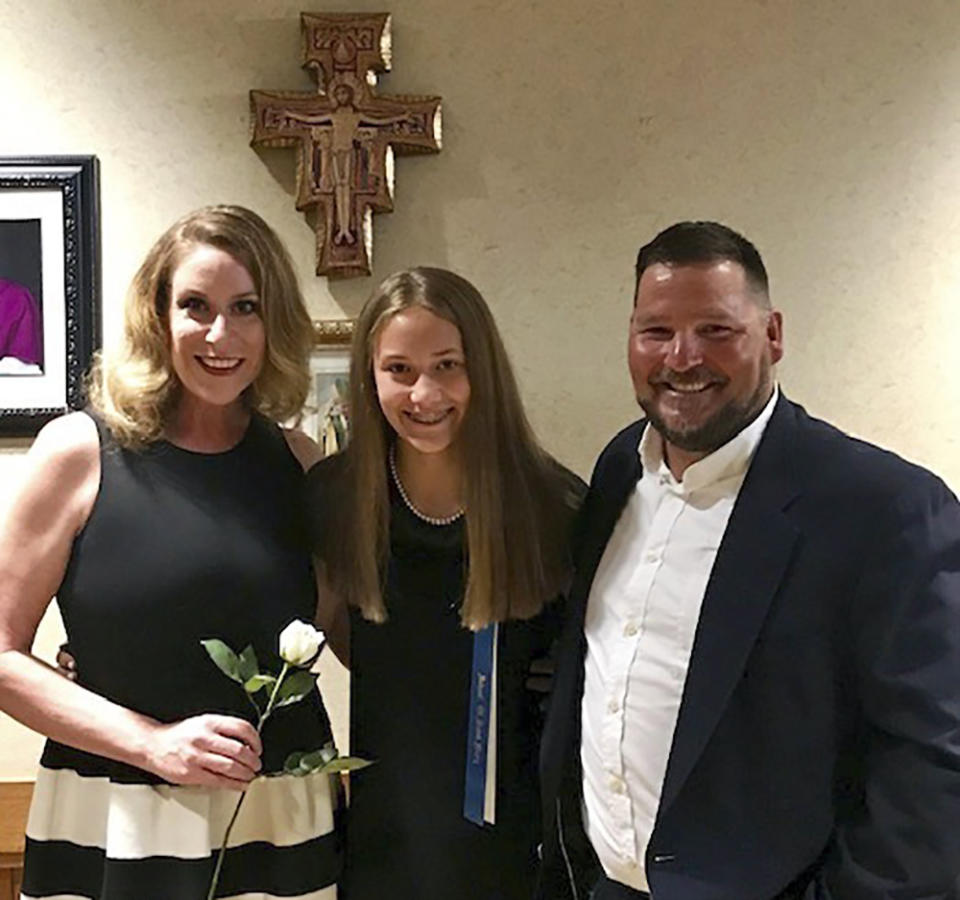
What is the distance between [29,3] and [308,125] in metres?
0.59

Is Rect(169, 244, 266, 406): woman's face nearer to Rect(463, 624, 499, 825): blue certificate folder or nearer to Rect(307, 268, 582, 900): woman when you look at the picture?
Rect(307, 268, 582, 900): woman

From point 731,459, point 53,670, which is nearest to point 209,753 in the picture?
point 53,670

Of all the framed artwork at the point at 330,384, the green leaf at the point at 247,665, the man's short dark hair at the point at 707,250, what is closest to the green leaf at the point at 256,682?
the green leaf at the point at 247,665

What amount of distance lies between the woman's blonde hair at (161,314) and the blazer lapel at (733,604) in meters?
0.72

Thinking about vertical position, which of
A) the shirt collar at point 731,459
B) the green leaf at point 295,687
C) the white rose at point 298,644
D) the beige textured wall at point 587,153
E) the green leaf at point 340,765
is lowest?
the green leaf at point 340,765

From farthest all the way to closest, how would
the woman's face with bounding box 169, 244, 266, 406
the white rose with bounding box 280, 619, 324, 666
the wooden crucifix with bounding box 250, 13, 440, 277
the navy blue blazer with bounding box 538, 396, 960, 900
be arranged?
1. the wooden crucifix with bounding box 250, 13, 440, 277
2. the woman's face with bounding box 169, 244, 266, 406
3. the white rose with bounding box 280, 619, 324, 666
4. the navy blue blazer with bounding box 538, 396, 960, 900

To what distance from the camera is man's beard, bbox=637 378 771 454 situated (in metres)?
1.47

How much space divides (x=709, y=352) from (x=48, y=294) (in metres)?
1.39

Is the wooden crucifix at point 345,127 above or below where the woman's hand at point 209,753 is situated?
above

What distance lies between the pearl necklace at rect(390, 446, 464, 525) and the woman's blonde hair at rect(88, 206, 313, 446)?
234 millimetres

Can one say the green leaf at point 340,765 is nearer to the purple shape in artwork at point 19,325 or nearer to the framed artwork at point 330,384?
the framed artwork at point 330,384

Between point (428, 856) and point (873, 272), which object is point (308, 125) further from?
point (428, 856)

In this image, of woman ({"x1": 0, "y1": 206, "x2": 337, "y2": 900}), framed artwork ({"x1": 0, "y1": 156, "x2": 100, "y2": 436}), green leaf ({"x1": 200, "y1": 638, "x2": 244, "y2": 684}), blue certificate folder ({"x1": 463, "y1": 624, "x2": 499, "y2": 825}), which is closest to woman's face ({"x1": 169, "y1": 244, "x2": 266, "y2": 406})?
woman ({"x1": 0, "y1": 206, "x2": 337, "y2": 900})

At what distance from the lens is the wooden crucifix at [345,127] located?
223cm
